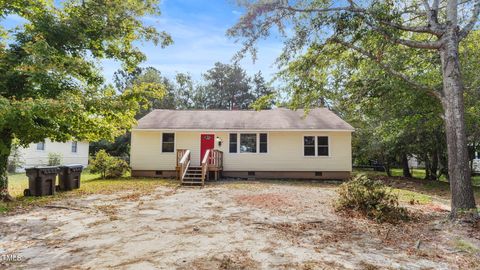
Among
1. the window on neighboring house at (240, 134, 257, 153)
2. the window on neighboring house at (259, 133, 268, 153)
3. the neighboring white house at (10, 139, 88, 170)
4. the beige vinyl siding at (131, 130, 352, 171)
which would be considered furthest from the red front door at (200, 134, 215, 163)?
the neighboring white house at (10, 139, 88, 170)

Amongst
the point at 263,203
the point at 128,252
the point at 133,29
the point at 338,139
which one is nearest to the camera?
the point at 128,252

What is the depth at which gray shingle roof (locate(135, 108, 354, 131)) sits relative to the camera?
1711 cm

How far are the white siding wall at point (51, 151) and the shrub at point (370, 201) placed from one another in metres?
18.3

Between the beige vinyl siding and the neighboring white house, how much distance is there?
6.19 metres

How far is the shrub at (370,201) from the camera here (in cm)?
691

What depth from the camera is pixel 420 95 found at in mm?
9539

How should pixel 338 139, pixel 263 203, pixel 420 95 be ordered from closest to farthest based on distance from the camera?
pixel 263 203, pixel 420 95, pixel 338 139

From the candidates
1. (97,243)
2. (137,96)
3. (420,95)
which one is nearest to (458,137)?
(420,95)

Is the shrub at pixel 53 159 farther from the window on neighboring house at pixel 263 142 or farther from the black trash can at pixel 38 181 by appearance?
the window on neighboring house at pixel 263 142

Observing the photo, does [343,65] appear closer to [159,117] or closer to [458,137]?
[458,137]

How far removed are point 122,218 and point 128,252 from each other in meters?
2.51

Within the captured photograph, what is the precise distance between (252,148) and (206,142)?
2.65 meters

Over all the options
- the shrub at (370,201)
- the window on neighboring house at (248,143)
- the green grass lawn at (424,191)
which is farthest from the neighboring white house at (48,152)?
the green grass lawn at (424,191)

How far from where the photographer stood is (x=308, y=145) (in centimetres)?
1725
